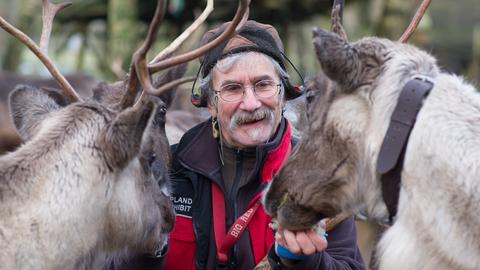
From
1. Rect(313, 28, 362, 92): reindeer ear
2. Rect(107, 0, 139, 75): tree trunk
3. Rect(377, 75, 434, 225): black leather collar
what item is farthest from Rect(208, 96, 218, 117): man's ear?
Rect(107, 0, 139, 75): tree trunk

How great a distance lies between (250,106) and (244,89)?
107 millimetres

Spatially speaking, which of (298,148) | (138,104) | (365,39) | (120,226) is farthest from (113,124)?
(365,39)

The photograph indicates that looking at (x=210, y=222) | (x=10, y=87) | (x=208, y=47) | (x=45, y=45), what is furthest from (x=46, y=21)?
(x=10, y=87)

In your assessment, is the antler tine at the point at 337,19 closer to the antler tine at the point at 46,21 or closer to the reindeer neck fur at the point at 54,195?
the reindeer neck fur at the point at 54,195

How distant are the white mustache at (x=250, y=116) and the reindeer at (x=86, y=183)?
1.89ft

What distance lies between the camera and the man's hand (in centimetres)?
388

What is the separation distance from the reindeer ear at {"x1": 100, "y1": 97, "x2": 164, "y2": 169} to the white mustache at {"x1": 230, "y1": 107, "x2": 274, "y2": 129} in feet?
2.81

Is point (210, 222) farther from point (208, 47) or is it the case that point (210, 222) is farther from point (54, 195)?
point (54, 195)

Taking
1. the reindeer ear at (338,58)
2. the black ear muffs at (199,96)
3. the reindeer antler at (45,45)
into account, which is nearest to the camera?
the reindeer ear at (338,58)

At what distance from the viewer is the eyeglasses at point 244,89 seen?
4.46m

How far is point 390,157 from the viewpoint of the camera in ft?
10.8

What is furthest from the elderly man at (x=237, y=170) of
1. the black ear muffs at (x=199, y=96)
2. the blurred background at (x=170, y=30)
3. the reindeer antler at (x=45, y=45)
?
the blurred background at (x=170, y=30)

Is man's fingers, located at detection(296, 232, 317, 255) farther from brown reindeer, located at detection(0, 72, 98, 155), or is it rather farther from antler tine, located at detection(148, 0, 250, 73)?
brown reindeer, located at detection(0, 72, 98, 155)

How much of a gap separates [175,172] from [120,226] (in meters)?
0.89
